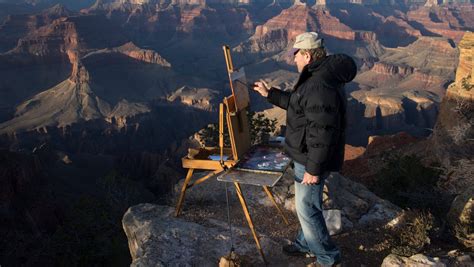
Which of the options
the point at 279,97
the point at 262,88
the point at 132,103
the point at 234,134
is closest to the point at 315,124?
the point at 279,97

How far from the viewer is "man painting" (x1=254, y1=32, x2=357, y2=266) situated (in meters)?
4.95

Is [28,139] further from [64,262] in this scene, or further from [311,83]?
[311,83]

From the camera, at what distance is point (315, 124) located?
4.96 meters

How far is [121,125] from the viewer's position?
3324 inches

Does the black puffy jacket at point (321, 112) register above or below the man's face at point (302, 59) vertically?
below

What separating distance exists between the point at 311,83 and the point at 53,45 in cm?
13993

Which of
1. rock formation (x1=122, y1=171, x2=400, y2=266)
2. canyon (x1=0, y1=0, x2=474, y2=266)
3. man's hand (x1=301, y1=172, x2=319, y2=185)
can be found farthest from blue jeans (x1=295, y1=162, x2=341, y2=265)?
canyon (x1=0, y1=0, x2=474, y2=266)

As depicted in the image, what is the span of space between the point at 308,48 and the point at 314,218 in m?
2.33

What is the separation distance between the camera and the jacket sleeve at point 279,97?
5.82 meters

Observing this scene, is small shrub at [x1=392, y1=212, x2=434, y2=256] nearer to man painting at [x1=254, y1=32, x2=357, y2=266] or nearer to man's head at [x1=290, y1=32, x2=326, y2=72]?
man painting at [x1=254, y1=32, x2=357, y2=266]

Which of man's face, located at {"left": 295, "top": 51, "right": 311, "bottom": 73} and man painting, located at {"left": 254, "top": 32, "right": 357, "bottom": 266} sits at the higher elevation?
man's face, located at {"left": 295, "top": 51, "right": 311, "bottom": 73}

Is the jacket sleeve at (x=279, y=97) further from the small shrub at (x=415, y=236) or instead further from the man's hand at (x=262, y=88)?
the small shrub at (x=415, y=236)

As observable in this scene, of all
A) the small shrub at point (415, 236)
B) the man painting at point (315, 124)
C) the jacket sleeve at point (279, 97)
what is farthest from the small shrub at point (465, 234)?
the jacket sleeve at point (279, 97)

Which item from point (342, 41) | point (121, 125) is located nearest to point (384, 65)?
point (342, 41)
